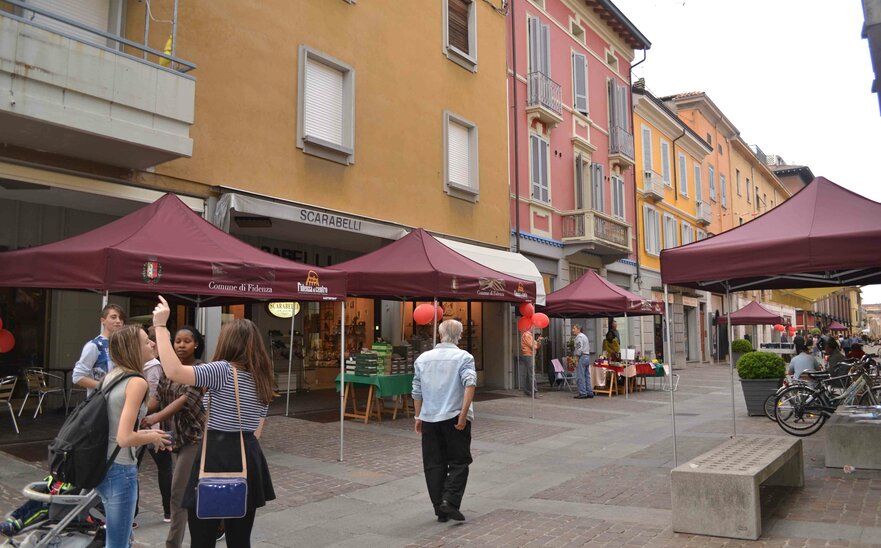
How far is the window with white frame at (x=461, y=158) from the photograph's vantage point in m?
16.0

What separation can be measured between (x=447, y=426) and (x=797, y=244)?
153 inches

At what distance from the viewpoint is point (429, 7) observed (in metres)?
15.7

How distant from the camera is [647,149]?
27.5 metres

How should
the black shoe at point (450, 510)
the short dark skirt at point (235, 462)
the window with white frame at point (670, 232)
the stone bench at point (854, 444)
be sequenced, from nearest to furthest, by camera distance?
the short dark skirt at point (235, 462) → the black shoe at point (450, 510) → the stone bench at point (854, 444) → the window with white frame at point (670, 232)

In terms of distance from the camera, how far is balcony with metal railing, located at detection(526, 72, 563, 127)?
19.3 metres

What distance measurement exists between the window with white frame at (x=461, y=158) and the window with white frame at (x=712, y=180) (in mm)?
23111

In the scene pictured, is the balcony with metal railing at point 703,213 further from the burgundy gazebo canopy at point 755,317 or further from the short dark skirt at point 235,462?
the short dark skirt at point 235,462

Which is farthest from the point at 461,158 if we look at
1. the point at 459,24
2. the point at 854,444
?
the point at 854,444

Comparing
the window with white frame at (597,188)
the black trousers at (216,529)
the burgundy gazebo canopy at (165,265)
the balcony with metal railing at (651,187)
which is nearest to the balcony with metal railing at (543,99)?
the window with white frame at (597,188)

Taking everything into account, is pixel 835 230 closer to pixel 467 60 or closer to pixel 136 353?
pixel 136 353

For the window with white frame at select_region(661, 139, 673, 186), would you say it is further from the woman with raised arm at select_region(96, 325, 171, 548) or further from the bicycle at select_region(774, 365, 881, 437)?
the woman with raised arm at select_region(96, 325, 171, 548)

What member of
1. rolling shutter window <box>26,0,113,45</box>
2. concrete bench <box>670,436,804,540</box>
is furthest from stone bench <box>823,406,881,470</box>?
rolling shutter window <box>26,0,113,45</box>

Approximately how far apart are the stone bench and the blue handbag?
656 cm

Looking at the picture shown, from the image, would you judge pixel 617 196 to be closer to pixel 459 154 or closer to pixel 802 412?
pixel 459 154
